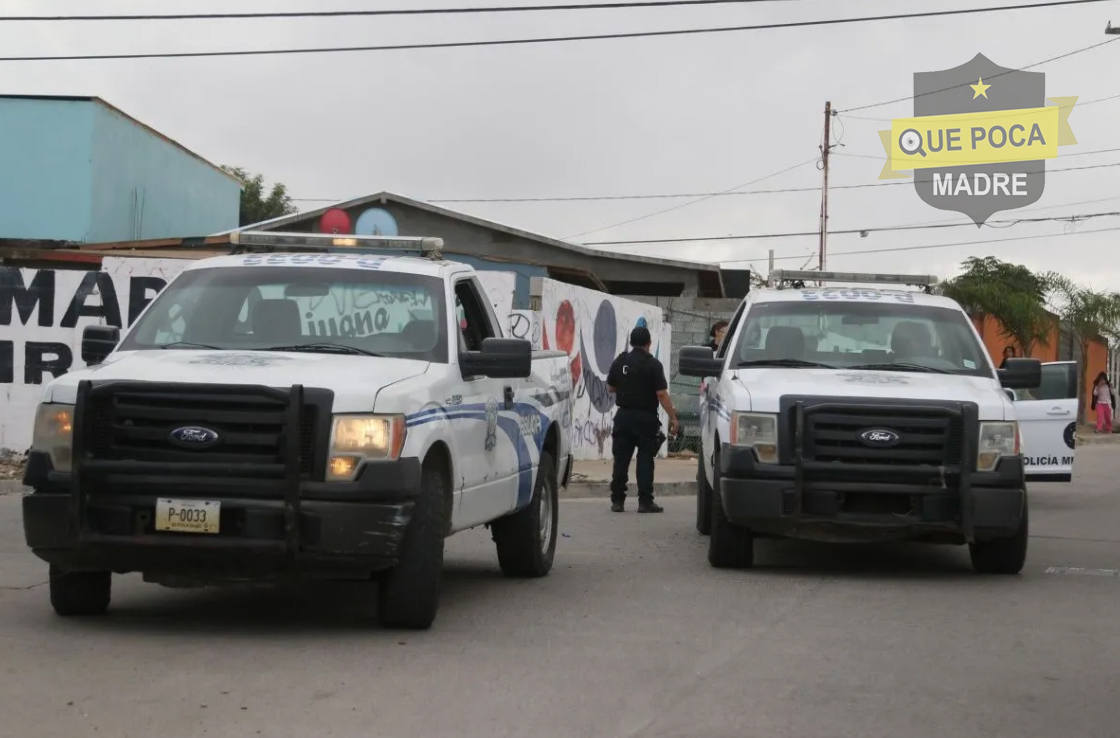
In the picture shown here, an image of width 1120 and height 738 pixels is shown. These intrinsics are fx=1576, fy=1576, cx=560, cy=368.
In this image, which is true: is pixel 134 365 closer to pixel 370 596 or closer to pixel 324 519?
pixel 324 519

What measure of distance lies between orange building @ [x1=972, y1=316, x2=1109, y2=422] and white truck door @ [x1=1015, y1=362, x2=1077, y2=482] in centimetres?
1569

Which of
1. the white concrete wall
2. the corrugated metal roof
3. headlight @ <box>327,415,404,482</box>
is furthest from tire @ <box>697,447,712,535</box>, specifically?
the corrugated metal roof

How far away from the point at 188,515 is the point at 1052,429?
1207 centimetres

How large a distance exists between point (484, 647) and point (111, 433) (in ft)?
6.66

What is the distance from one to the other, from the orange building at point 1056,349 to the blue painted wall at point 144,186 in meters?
17.2

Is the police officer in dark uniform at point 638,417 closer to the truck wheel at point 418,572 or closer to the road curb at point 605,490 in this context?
the road curb at point 605,490

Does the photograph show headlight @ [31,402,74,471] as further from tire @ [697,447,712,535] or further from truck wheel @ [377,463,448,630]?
tire @ [697,447,712,535]

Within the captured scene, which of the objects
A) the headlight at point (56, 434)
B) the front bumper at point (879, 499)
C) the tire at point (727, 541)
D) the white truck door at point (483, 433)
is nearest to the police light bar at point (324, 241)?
the white truck door at point (483, 433)

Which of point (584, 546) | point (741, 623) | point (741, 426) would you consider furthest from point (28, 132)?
point (741, 623)

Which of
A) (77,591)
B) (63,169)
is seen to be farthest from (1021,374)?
(63,169)

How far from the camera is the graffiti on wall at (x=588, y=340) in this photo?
1989 cm

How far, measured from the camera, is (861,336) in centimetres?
1149

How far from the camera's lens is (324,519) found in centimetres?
732

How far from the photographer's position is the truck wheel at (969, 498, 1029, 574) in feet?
35.0
